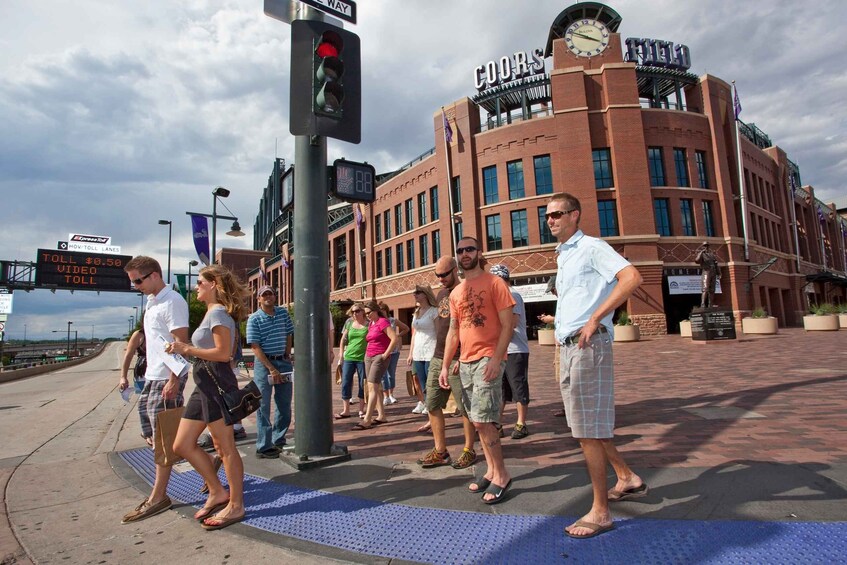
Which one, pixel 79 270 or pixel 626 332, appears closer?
pixel 626 332

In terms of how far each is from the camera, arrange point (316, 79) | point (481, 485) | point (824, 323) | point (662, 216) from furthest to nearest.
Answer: point (662, 216)
point (824, 323)
point (316, 79)
point (481, 485)

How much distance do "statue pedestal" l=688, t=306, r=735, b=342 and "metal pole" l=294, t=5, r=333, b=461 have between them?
61.0ft

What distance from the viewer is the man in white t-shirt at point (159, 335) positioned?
342cm

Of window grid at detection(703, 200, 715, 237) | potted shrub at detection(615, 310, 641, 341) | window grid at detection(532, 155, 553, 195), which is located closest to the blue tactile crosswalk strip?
potted shrub at detection(615, 310, 641, 341)

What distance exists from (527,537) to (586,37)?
3371 cm

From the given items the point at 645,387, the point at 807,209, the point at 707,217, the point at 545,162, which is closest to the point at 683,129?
the point at 707,217

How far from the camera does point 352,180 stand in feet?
16.4

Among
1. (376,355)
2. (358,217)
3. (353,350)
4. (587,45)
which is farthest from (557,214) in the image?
(358,217)

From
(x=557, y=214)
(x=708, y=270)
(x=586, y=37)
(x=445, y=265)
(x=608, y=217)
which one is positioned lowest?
(x=445, y=265)

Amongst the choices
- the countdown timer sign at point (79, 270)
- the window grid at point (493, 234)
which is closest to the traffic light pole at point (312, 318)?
the window grid at point (493, 234)

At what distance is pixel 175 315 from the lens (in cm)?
353

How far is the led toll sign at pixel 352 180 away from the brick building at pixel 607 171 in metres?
23.7

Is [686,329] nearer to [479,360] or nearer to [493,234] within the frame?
[493,234]

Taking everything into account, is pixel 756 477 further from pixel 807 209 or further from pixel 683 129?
pixel 807 209
